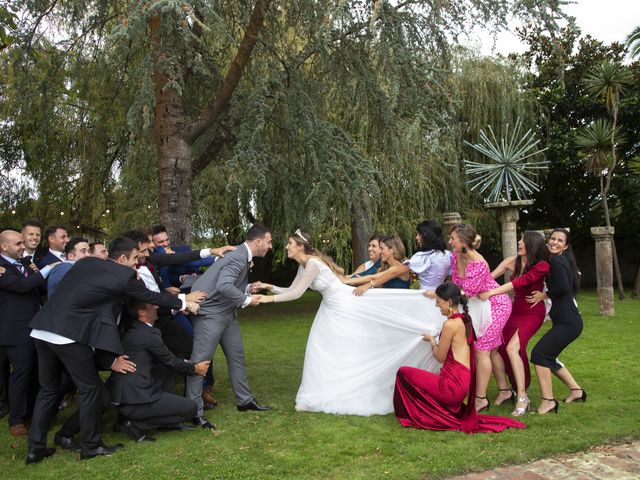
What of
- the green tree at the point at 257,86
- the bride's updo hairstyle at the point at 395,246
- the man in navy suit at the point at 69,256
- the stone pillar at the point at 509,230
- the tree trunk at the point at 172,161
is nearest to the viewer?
the man in navy suit at the point at 69,256

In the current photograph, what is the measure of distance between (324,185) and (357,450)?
4.33 meters

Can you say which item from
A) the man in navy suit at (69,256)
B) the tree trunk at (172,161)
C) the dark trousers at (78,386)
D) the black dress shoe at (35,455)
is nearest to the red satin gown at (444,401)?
the dark trousers at (78,386)

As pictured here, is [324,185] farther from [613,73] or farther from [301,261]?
[613,73]

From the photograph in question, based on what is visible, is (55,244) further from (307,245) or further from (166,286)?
(307,245)

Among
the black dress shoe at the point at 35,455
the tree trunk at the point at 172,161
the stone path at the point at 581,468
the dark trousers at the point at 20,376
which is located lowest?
the stone path at the point at 581,468

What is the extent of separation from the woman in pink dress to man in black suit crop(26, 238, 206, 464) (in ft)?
10.2

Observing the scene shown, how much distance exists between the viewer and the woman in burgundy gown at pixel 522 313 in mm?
5973

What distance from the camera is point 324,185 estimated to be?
8.52m

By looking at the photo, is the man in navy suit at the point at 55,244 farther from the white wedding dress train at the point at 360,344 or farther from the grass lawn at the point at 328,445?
the white wedding dress train at the point at 360,344

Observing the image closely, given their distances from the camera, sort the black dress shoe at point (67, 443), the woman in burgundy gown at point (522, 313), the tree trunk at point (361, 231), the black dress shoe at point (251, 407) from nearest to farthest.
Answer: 1. the black dress shoe at point (67, 443)
2. the woman in burgundy gown at point (522, 313)
3. the black dress shoe at point (251, 407)
4. the tree trunk at point (361, 231)

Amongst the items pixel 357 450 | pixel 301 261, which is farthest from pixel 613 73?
pixel 357 450

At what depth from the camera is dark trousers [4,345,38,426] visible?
5602 millimetres

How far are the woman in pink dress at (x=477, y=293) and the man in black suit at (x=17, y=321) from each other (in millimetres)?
4088

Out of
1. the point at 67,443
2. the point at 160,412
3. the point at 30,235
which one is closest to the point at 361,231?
the point at 30,235
